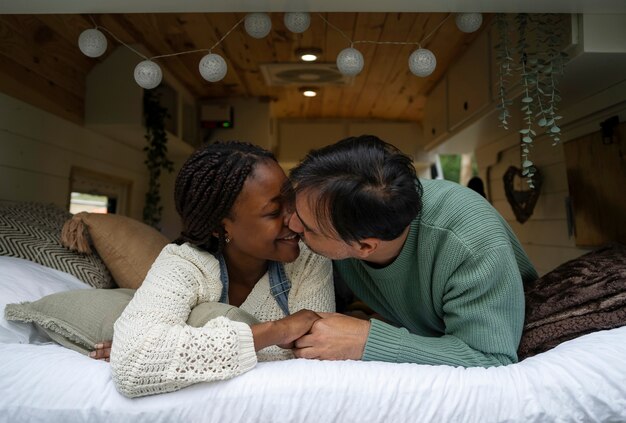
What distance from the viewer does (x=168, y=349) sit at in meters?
0.98

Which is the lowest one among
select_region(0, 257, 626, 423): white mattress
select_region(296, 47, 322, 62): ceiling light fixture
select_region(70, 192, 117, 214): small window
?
select_region(0, 257, 626, 423): white mattress

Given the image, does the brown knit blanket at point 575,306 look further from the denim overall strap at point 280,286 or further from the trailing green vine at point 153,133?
the trailing green vine at point 153,133

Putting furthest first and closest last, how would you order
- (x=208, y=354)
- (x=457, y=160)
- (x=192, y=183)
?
(x=457, y=160)
(x=192, y=183)
(x=208, y=354)

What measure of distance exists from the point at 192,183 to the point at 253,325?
0.40 metres

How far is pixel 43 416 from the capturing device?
1.00 m

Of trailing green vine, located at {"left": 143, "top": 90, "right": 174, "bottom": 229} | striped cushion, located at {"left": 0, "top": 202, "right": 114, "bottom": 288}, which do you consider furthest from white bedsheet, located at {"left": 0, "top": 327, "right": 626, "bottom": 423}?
trailing green vine, located at {"left": 143, "top": 90, "right": 174, "bottom": 229}

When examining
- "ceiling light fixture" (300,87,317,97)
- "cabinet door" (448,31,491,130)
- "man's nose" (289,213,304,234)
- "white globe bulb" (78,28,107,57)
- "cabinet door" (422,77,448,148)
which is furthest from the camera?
"ceiling light fixture" (300,87,317,97)

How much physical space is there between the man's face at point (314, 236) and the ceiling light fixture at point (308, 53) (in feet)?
7.14

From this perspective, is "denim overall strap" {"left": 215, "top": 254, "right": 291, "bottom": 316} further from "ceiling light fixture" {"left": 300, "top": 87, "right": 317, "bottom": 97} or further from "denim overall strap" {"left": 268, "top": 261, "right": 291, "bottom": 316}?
"ceiling light fixture" {"left": 300, "top": 87, "right": 317, "bottom": 97}

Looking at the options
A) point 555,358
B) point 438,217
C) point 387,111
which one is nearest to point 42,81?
point 438,217

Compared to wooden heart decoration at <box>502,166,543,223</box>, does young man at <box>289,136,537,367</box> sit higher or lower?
lower

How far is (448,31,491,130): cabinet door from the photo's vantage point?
2736 millimetres

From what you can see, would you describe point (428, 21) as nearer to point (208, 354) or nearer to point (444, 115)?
point (444, 115)

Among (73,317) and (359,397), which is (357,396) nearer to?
(359,397)
